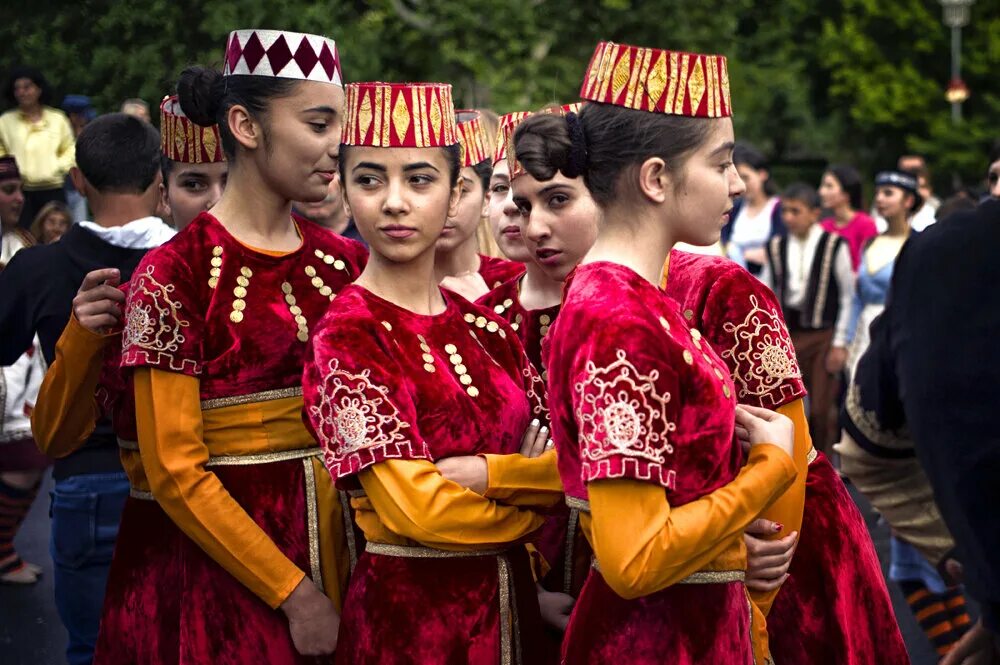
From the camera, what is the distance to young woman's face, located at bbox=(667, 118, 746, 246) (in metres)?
2.78

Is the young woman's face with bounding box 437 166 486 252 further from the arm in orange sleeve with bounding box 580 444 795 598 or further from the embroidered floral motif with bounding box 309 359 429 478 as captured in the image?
the arm in orange sleeve with bounding box 580 444 795 598

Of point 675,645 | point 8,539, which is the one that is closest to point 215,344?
Answer: point 675,645

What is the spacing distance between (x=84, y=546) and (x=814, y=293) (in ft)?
23.3

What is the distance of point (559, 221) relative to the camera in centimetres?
364

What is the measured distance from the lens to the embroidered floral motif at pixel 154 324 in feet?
10.8

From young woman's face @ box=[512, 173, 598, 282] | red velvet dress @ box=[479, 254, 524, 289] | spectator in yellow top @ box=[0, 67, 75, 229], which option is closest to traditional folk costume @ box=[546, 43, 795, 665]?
young woman's face @ box=[512, 173, 598, 282]

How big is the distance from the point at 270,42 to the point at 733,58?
2214 cm

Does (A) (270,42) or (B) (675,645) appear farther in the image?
(A) (270,42)

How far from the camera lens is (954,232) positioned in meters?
2.34

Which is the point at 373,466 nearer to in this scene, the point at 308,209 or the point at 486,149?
the point at 486,149

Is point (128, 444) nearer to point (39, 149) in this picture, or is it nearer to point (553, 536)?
point (553, 536)

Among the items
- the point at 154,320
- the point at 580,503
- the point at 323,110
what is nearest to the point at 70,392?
the point at 154,320

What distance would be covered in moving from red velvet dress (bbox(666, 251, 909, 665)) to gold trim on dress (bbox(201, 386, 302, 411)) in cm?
94

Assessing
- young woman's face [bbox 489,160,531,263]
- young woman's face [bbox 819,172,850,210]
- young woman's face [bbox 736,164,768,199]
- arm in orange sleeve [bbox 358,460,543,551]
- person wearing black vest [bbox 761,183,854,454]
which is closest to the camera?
arm in orange sleeve [bbox 358,460,543,551]
